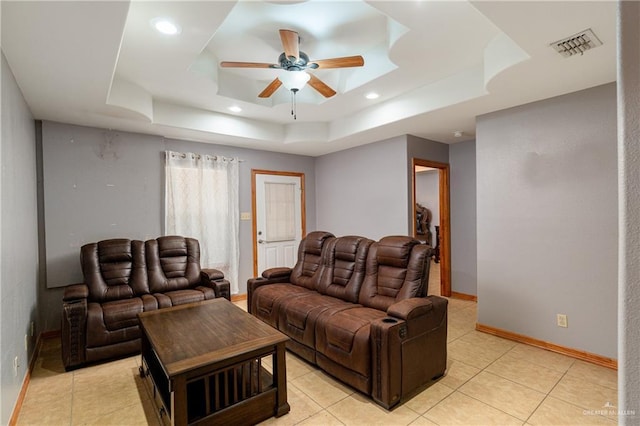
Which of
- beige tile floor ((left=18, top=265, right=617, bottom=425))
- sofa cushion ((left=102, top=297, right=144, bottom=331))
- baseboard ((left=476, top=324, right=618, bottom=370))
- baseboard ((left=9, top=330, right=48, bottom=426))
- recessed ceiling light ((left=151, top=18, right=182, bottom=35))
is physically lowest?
beige tile floor ((left=18, top=265, right=617, bottom=425))

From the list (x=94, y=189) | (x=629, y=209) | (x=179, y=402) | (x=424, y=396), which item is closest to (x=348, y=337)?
(x=424, y=396)

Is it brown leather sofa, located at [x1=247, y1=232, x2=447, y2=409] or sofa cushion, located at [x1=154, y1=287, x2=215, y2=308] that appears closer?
brown leather sofa, located at [x1=247, y1=232, x2=447, y2=409]

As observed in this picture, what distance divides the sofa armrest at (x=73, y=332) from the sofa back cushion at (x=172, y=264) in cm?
79

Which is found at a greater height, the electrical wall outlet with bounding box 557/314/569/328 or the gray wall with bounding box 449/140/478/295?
the gray wall with bounding box 449/140/478/295

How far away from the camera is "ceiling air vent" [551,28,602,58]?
1973 millimetres

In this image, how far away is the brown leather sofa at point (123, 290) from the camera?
278 centimetres

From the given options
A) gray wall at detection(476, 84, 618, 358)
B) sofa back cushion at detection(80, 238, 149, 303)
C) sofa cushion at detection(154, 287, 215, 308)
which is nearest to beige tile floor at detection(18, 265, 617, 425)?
gray wall at detection(476, 84, 618, 358)

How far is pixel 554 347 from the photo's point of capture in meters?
3.02

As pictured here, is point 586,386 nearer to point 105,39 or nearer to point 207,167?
point 105,39

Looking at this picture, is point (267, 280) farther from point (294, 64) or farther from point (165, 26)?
point (165, 26)

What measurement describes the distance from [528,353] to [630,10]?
3.20 meters

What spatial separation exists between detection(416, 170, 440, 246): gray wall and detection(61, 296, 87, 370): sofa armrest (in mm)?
7646

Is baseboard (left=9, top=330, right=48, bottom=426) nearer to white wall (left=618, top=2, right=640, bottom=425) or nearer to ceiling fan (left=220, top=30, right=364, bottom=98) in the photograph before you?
ceiling fan (left=220, top=30, right=364, bottom=98)

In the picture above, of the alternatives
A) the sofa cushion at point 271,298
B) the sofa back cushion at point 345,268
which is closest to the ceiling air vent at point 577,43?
the sofa back cushion at point 345,268
